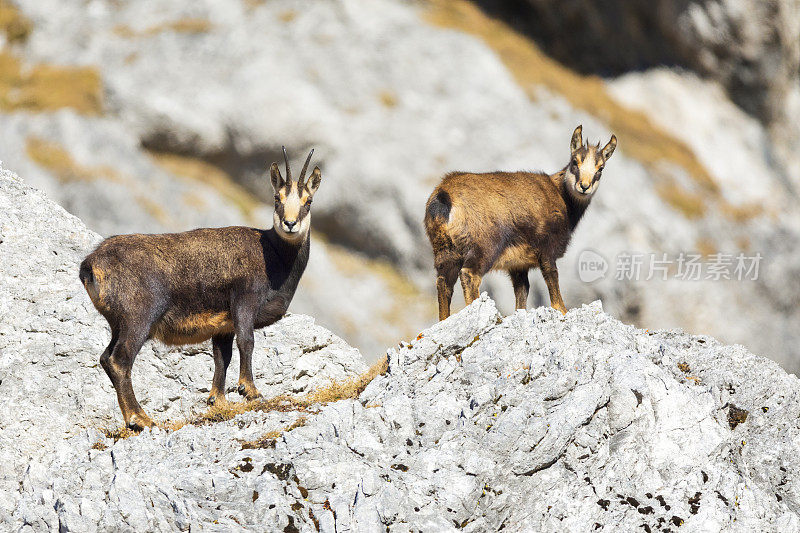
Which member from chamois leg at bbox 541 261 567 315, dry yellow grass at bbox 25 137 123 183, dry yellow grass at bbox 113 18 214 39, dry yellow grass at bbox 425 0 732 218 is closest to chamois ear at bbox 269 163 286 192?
chamois leg at bbox 541 261 567 315

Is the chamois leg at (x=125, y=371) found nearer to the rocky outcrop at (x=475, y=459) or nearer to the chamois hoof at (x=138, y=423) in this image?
the chamois hoof at (x=138, y=423)

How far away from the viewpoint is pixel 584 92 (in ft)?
139

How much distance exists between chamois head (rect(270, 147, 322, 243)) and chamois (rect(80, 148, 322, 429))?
0.6 inches

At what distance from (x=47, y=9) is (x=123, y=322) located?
3018 centimetres

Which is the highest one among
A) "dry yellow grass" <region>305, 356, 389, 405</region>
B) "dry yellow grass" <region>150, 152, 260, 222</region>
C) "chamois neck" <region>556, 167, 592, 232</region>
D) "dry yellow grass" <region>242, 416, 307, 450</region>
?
"dry yellow grass" <region>150, 152, 260, 222</region>

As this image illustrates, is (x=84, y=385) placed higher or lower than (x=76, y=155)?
lower

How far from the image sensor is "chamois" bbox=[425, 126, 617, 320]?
45.3 feet

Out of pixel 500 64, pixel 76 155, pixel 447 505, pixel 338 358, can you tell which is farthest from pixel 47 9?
pixel 447 505

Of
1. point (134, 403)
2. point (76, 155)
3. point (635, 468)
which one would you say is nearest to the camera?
point (635, 468)

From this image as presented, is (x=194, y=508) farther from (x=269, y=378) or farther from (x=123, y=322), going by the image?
(x=269, y=378)

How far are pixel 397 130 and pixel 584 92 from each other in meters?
9.85

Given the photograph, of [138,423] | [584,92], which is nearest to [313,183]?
[138,423]

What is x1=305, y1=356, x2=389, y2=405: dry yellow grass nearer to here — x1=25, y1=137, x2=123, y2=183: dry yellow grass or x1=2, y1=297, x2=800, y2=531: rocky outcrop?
x1=2, y1=297, x2=800, y2=531: rocky outcrop

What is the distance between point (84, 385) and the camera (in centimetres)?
1312
